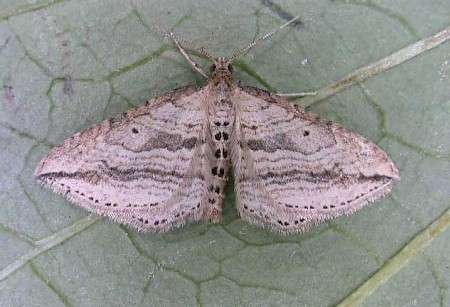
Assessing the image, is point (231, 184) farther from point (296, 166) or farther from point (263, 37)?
point (263, 37)

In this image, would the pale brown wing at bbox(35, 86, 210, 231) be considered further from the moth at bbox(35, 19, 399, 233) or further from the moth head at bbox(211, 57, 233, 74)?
the moth head at bbox(211, 57, 233, 74)

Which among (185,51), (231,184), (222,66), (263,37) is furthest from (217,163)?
(263,37)

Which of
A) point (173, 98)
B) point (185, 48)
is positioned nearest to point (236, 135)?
point (173, 98)

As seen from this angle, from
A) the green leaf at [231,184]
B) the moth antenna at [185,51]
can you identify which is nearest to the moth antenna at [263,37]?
the green leaf at [231,184]

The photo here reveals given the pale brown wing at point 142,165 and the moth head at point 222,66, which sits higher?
the moth head at point 222,66

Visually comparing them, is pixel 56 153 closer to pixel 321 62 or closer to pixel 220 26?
pixel 220 26

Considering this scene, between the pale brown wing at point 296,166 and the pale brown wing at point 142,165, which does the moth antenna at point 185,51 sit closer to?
the pale brown wing at point 142,165

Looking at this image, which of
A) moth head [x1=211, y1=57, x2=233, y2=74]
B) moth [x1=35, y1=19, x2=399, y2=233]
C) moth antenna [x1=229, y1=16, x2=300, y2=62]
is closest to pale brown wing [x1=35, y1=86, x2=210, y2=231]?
moth [x1=35, y1=19, x2=399, y2=233]
